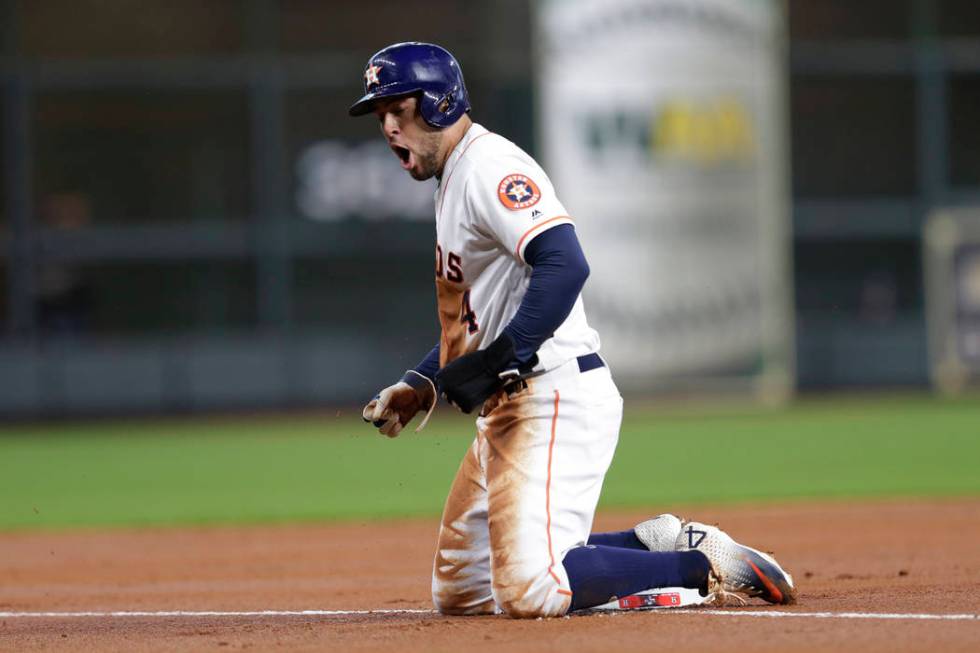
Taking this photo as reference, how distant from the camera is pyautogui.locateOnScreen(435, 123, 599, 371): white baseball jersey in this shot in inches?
186

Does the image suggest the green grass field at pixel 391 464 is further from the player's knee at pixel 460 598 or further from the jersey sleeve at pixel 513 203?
the jersey sleeve at pixel 513 203

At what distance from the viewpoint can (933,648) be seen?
420 centimetres

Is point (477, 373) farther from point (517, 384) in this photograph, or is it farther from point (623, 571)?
point (623, 571)

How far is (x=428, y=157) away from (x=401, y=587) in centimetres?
231

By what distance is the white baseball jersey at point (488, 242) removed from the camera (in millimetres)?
4734

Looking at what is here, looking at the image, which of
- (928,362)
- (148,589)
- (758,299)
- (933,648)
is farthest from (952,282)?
(933,648)

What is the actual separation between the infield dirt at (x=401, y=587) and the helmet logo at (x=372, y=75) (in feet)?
5.57

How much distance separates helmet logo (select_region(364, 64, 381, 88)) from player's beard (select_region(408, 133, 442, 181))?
0.23 metres

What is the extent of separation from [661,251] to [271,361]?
4.90 metres

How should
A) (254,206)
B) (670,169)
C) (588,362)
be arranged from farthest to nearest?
(254,206), (670,169), (588,362)

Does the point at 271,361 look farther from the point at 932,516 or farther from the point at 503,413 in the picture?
the point at 503,413

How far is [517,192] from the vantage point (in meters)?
4.74

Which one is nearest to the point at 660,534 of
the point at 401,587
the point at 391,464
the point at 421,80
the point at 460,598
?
the point at 460,598

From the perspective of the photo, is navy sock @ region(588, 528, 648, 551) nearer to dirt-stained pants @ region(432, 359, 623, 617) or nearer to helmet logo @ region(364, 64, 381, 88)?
dirt-stained pants @ region(432, 359, 623, 617)
